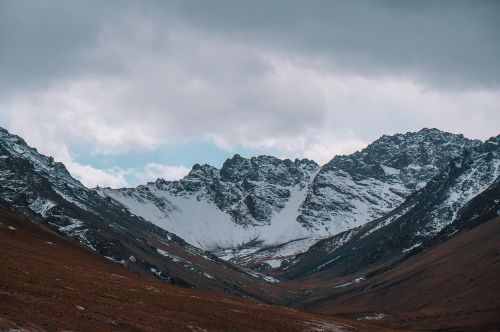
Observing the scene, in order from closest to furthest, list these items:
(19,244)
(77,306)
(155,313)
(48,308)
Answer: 1. (48,308)
2. (77,306)
3. (155,313)
4. (19,244)

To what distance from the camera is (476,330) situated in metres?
148

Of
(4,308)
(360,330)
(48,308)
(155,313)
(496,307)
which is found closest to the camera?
(4,308)

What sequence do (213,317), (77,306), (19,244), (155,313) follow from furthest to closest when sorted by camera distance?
(19,244)
(213,317)
(155,313)
(77,306)

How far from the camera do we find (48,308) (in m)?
59.6

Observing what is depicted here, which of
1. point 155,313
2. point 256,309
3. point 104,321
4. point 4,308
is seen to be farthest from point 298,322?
point 4,308

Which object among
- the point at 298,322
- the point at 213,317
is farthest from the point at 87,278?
the point at 298,322

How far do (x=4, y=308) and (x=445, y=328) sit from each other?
138717 mm

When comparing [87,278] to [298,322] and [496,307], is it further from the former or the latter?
[496,307]

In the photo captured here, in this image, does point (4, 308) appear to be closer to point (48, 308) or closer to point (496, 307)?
point (48, 308)

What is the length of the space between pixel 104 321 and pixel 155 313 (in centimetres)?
1375

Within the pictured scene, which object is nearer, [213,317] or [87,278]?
[213,317]

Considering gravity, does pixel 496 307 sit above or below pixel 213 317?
above

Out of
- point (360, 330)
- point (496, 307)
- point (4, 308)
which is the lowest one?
point (4, 308)

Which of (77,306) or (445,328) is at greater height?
(445,328)
